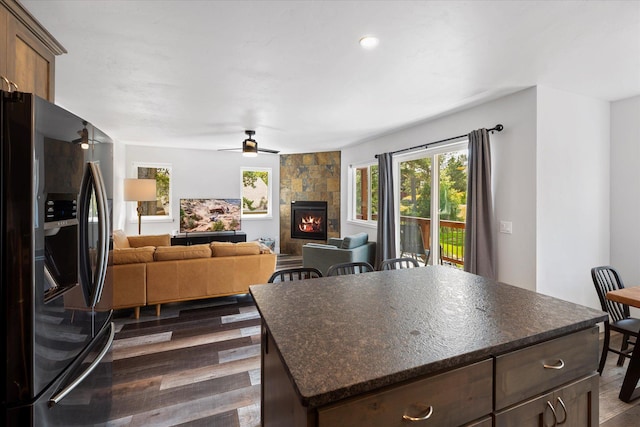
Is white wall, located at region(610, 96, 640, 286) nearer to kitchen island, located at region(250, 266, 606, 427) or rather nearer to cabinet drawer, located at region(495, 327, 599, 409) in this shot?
kitchen island, located at region(250, 266, 606, 427)

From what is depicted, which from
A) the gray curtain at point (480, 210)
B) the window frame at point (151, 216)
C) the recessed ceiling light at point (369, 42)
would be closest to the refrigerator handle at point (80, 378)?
the recessed ceiling light at point (369, 42)

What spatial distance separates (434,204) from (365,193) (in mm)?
2106

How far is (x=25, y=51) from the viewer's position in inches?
64.9

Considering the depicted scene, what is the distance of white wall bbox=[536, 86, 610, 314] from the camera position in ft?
9.93

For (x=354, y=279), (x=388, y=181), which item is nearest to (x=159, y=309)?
(x=354, y=279)

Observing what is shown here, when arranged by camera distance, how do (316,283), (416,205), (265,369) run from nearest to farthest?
(265,369) → (316,283) → (416,205)

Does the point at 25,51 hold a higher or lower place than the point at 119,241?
higher

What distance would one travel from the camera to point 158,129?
5.02 metres

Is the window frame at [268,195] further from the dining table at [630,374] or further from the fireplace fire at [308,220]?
the dining table at [630,374]

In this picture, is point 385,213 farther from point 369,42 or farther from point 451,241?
point 369,42

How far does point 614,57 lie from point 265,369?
340 cm

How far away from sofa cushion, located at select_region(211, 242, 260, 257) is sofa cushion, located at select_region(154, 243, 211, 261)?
0.32 feet

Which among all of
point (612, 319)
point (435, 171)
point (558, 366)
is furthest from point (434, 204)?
point (558, 366)

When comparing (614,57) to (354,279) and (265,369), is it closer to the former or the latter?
(354,279)
